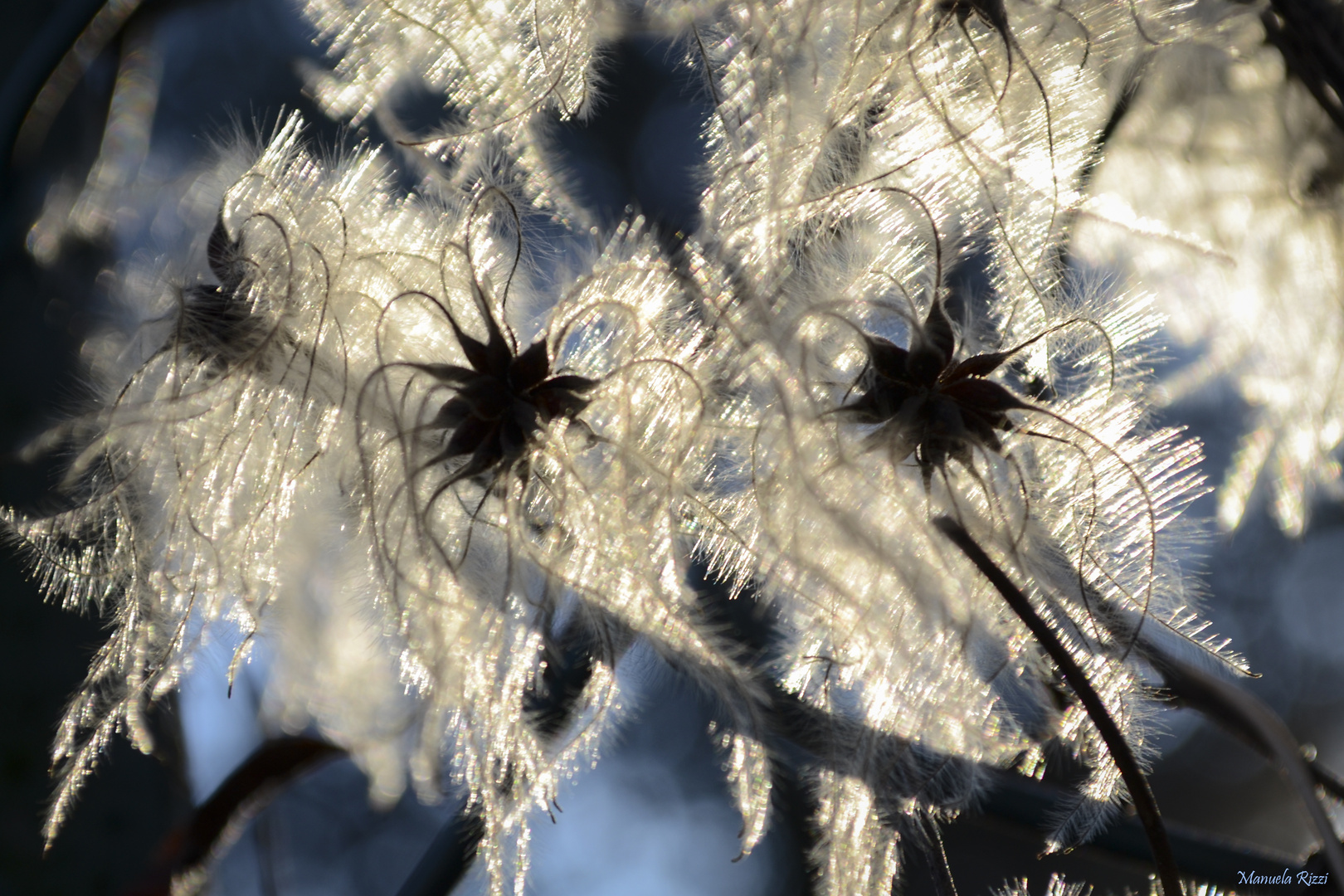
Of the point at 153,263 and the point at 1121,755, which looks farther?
the point at 153,263

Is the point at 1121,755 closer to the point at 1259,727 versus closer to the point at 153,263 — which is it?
the point at 1259,727

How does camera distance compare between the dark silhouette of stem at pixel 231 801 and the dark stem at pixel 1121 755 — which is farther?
the dark silhouette of stem at pixel 231 801

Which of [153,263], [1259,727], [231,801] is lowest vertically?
[1259,727]

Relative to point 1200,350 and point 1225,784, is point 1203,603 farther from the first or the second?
point 1225,784

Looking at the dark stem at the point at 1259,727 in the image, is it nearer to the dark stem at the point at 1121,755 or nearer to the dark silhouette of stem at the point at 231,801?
the dark stem at the point at 1121,755

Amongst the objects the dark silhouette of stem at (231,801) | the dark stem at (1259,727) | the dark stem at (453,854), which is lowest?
the dark stem at (1259,727)

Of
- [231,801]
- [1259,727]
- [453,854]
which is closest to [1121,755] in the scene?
[1259,727]

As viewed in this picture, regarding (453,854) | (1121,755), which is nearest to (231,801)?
(453,854)

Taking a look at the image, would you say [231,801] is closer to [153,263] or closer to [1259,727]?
[153,263]

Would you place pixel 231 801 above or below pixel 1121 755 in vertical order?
above

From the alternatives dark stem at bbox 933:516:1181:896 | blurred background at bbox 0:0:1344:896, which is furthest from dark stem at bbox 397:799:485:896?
dark stem at bbox 933:516:1181:896

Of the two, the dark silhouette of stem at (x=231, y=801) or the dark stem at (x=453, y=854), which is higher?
the dark silhouette of stem at (x=231, y=801)

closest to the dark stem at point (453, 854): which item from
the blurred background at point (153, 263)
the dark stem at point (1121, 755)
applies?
the blurred background at point (153, 263)

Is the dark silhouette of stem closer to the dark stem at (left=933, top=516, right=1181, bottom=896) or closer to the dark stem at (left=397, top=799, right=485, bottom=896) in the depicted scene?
the dark stem at (left=397, top=799, right=485, bottom=896)
